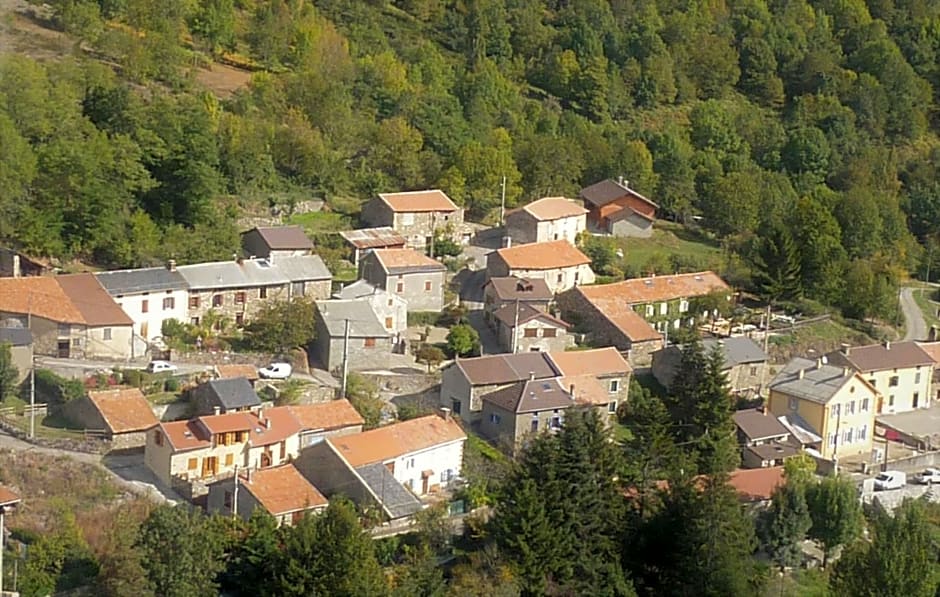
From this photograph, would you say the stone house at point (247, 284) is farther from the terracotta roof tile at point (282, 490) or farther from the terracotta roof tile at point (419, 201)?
the terracotta roof tile at point (282, 490)

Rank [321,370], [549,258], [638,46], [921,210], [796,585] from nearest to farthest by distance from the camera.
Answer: [796,585] < [321,370] < [549,258] < [921,210] < [638,46]

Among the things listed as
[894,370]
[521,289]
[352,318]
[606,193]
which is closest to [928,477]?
[894,370]

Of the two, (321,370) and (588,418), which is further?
(321,370)

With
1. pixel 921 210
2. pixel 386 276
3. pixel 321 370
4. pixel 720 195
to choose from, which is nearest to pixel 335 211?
pixel 386 276

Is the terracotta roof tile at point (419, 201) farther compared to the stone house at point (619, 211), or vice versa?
the stone house at point (619, 211)

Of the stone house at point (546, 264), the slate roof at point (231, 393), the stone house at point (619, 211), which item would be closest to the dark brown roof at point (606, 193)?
the stone house at point (619, 211)

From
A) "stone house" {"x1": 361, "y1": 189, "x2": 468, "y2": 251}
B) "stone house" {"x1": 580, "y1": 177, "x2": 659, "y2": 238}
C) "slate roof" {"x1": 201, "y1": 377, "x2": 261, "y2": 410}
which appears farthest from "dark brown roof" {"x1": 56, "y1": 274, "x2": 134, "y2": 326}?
"stone house" {"x1": 580, "y1": 177, "x2": 659, "y2": 238}

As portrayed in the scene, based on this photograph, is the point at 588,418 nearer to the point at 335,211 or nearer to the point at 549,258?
the point at 549,258

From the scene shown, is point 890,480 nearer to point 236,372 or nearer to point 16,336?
point 236,372
